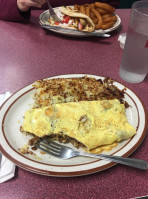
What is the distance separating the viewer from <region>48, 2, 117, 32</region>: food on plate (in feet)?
6.30

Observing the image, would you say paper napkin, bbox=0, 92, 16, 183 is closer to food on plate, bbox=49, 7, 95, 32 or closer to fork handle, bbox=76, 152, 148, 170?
fork handle, bbox=76, 152, 148, 170

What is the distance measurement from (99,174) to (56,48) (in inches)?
51.4

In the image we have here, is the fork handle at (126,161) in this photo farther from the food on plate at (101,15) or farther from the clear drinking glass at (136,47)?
the food on plate at (101,15)

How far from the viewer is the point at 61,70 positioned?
1.57 m

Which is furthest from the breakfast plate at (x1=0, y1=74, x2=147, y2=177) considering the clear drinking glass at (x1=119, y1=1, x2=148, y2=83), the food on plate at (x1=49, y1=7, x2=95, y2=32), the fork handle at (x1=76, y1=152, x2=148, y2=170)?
the food on plate at (x1=49, y1=7, x2=95, y2=32)

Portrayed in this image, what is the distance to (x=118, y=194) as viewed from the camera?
803 mm

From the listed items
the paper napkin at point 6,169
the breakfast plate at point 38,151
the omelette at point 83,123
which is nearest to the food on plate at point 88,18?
the breakfast plate at point 38,151

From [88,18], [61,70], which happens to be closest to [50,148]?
[61,70]

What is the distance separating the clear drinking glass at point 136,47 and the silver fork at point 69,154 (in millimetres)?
721

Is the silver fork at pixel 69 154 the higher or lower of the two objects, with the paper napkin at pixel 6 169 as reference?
higher

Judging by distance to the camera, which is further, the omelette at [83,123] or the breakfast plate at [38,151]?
the omelette at [83,123]

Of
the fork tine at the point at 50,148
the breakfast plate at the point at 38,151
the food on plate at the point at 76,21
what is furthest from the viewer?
the food on plate at the point at 76,21

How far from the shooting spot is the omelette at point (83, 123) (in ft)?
3.04

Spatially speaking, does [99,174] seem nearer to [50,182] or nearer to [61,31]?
[50,182]
